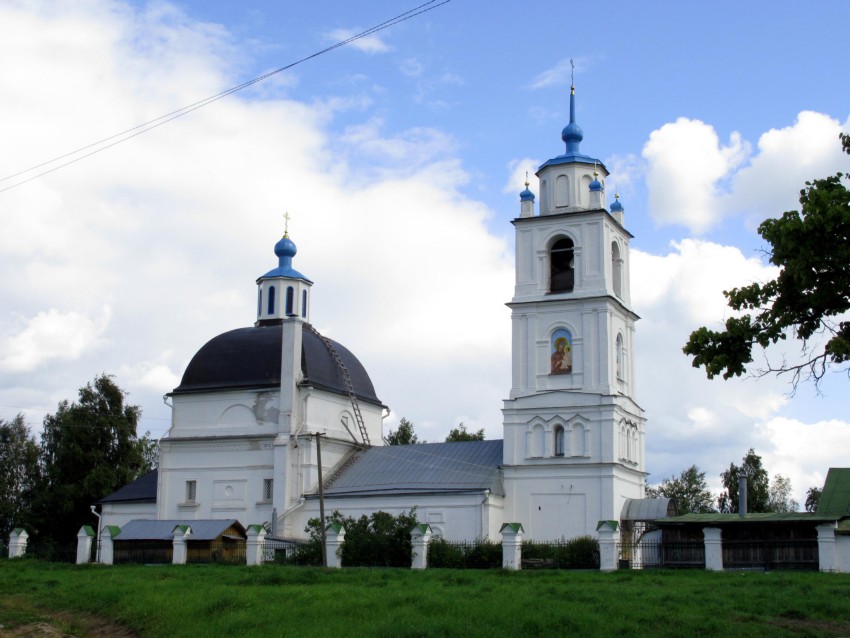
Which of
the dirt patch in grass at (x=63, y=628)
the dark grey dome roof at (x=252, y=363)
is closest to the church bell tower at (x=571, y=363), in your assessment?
the dark grey dome roof at (x=252, y=363)

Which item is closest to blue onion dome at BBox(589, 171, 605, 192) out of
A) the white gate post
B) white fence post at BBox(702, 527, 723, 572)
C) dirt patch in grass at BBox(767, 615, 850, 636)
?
white fence post at BBox(702, 527, 723, 572)

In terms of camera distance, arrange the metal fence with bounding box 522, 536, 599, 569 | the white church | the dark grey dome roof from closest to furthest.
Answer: the metal fence with bounding box 522, 536, 599, 569 → the white church → the dark grey dome roof

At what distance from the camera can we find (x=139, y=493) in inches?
1601

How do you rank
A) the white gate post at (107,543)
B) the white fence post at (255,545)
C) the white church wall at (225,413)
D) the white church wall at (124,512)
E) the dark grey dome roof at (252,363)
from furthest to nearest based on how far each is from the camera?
1. the white church wall at (124,512)
2. the dark grey dome roof at (252,363)
3. the white church wall at (225,413)
4. the white gate post at (107,543)
5. the white fence post at (255,545)

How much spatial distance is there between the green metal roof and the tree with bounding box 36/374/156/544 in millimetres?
30178

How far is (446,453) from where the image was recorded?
37.1 metres

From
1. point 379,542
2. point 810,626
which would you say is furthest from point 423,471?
point 810,626

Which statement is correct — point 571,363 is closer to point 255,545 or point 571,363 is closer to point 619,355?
point 619,355

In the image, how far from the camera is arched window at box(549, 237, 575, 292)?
35.6 metres

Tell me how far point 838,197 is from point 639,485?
2491 centimetres

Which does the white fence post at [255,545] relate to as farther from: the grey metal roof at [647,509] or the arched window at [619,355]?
the arched window at [619,355]

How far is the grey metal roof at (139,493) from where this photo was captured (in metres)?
40.1

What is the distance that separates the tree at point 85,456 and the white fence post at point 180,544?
14.1 m

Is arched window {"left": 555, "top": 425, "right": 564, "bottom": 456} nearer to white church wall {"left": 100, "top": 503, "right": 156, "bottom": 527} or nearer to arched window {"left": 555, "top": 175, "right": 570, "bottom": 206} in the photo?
arched window {"left": 555, "top": 175, "right": 570, "bottom": 206}
